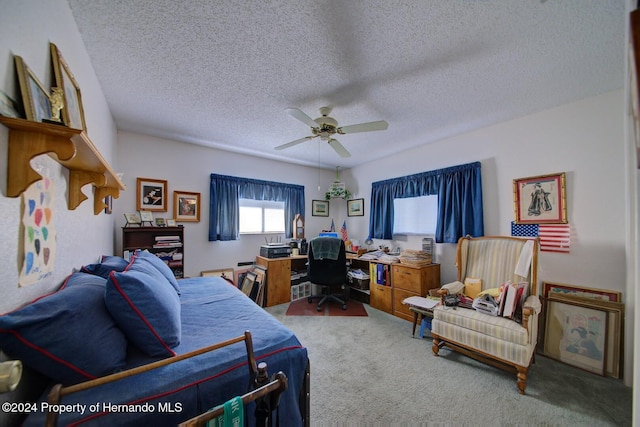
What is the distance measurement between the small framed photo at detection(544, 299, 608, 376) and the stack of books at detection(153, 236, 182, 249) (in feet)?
13.8

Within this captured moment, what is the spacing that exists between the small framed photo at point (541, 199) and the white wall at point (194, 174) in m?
3.41

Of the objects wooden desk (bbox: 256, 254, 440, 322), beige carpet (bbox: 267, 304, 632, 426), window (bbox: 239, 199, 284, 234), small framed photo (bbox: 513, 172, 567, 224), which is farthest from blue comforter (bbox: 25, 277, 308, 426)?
small framed photo (bbox: 513, 172, 567, 224)

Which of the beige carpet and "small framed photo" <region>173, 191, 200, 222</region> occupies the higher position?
"small framed photo" <region>173, 191, 200, 222</region>

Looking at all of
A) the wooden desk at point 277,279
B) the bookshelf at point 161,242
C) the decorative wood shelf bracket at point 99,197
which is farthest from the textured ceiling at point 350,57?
the wooden desk at point 277,279

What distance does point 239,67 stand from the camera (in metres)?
1.81

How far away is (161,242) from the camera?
2.99 metres

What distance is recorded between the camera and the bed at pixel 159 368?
2.59 ft

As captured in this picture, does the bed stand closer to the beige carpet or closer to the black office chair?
the beige carpet

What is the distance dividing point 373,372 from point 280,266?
Answer: 6.96 ft

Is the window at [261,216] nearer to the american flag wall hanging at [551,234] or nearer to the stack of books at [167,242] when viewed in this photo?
the stack of books at [167,242]

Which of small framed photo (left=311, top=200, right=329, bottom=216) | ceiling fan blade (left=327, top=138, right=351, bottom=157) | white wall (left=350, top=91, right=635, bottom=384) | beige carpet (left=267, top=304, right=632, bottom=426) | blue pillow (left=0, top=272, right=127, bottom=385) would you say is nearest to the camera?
blue pillow (left=0, top=272, right=127, bottom=385)

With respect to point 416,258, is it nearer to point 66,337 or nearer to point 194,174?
point 66,337

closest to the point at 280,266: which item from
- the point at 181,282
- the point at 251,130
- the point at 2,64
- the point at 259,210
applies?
the point at 259,210

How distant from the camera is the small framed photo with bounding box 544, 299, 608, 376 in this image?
2027 mm
